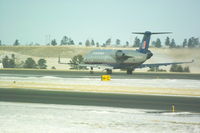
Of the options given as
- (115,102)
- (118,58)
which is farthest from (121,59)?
(115,102)

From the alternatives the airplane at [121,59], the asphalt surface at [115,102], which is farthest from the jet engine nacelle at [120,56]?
the asphalt surface at [115,102]

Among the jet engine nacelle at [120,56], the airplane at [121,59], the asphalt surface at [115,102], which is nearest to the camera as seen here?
the asphalt surface at [115,102]

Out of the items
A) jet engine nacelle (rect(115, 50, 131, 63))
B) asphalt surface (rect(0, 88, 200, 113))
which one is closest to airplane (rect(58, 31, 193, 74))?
jet engine nacelle (rect(115, 50, 131, 63))

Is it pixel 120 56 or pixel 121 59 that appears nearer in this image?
pixel 120 56

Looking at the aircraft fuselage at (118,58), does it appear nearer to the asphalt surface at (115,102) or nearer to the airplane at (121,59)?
the airplane at (121,59)

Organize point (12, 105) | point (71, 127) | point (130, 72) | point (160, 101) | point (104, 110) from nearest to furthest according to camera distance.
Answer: point (71, 127), point (104, 110), point (12, 105), point (160, 101), point (130, 72)

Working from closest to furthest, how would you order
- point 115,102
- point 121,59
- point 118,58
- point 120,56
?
point 115,102
point 120,56
point 121,59
point 118,58

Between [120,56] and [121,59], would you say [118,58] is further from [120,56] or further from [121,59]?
[120,56]

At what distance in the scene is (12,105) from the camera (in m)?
24.5

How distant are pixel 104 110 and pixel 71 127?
5.90 meters

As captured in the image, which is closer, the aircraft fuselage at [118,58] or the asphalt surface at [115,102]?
the asphalt surface at [115,102]

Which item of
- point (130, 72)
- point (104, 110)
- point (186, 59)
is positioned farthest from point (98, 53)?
point (104, 110)

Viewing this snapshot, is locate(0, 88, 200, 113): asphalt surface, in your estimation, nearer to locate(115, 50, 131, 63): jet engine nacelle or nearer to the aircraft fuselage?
the aircraft fuselage

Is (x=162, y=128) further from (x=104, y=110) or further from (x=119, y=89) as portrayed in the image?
(x=119, y=89)
